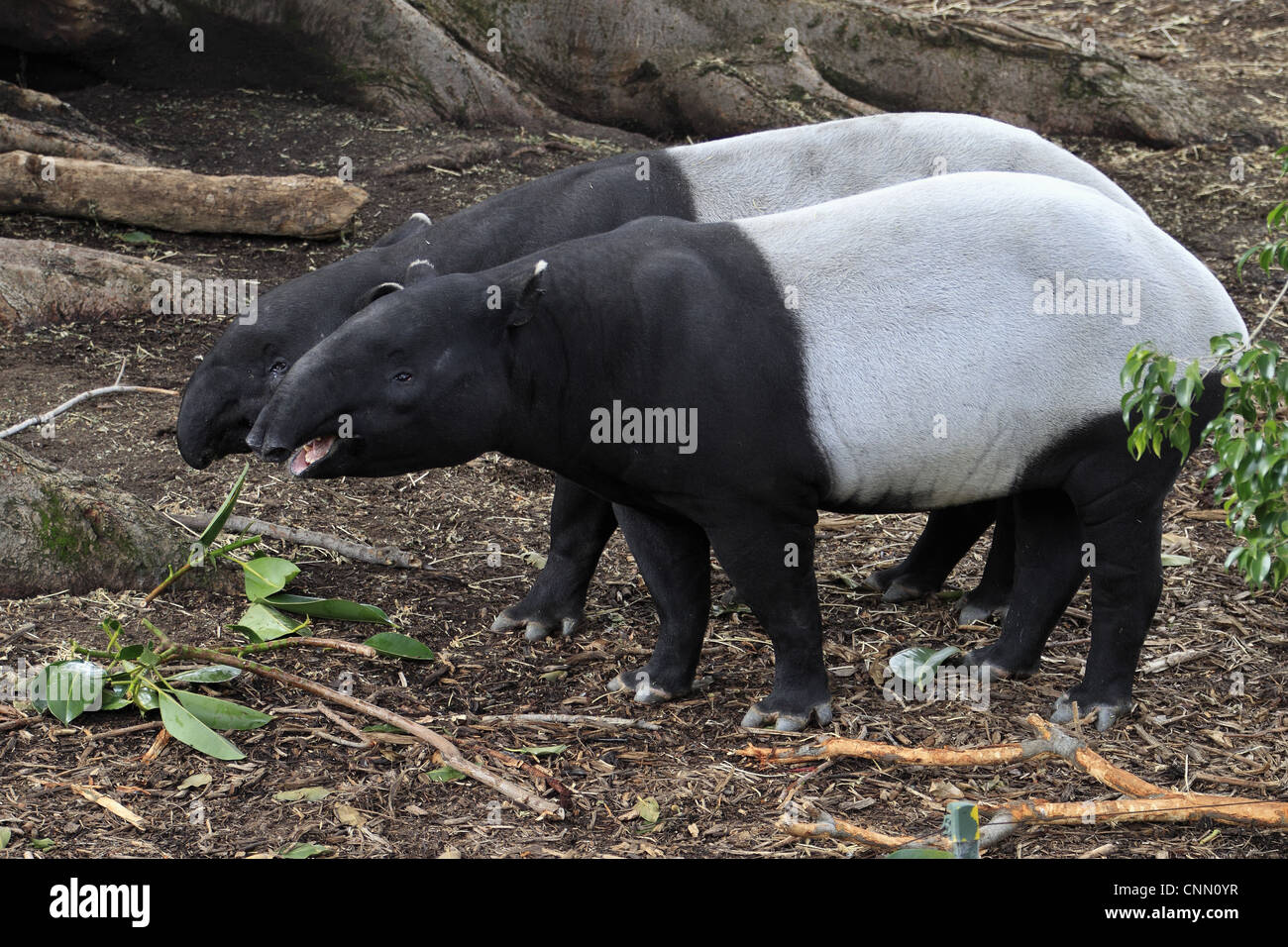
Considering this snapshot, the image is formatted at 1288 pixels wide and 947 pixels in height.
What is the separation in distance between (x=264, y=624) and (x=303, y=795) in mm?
1168

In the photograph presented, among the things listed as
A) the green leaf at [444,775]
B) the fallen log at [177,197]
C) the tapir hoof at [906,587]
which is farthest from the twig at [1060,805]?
the fallen log at [177,197]

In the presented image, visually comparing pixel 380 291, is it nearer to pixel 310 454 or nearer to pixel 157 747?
pixel 310 454

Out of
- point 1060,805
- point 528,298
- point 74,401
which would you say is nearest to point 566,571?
point 528,298

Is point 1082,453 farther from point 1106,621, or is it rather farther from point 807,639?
point 807,639

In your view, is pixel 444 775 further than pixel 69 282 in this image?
No

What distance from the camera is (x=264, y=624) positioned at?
5.74 m

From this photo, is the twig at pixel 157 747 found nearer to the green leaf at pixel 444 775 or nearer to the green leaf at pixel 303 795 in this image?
the green leaf at pixel 303 795

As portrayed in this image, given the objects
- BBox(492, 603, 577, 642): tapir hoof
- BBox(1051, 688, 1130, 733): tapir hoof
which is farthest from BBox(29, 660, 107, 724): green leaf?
BBox(1051, 688, 1130, 733): tapir hoof

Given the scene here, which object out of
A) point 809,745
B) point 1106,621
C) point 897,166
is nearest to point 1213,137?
point 897,166

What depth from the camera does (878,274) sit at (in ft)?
16.9

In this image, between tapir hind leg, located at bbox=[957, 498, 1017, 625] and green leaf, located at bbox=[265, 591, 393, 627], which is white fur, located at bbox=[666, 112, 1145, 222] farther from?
green leaf, located at bbox=[265, 591, 393, 627]

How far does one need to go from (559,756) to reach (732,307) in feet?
5.76

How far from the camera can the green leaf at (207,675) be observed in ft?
17.2

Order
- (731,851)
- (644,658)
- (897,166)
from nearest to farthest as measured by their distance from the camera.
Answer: (731,851), (644,658), (897,166)
